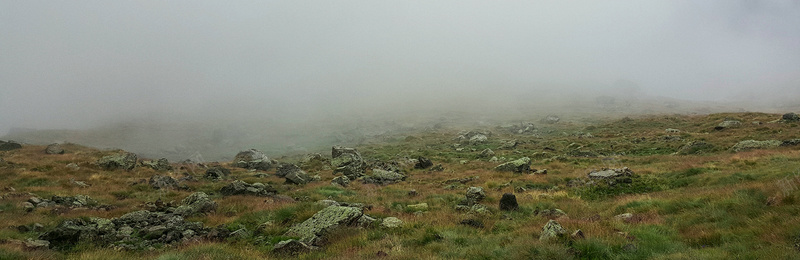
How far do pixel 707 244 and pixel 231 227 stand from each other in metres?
15.2

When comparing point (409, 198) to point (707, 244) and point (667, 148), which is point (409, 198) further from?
point (667, 148)

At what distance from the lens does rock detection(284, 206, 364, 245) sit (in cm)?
1150

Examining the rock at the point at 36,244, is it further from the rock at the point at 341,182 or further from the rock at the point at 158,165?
the rock at the point at 158,165

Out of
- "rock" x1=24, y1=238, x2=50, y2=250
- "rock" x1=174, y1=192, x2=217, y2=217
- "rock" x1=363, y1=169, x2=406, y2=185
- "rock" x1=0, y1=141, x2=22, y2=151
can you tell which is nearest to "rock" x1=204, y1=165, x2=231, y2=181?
"rock" x1=363, y1=169, x2=406, y2=185

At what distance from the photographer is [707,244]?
8.55 meters

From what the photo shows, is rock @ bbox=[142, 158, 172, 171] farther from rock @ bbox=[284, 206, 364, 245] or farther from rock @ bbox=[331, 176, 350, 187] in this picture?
rock @ bbox=[284, 206, 364, 245]

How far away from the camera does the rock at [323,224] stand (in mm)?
11500

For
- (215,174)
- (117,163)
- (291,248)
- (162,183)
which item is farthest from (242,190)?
(117,163)

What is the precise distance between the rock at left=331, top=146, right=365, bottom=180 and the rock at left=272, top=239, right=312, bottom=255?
2054 cm

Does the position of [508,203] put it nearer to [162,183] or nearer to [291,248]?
[291,248]

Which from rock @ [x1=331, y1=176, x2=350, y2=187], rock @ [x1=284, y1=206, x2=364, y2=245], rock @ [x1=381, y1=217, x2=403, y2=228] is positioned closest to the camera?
rock @ [x1=284, y1=206, x2=364, y2=245]

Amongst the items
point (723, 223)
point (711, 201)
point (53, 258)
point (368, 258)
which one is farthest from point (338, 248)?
point (711, 201)

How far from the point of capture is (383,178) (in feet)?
101

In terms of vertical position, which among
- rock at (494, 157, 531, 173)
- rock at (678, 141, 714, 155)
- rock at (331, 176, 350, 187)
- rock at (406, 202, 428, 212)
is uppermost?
rock at (678, 141, 714, 155)
